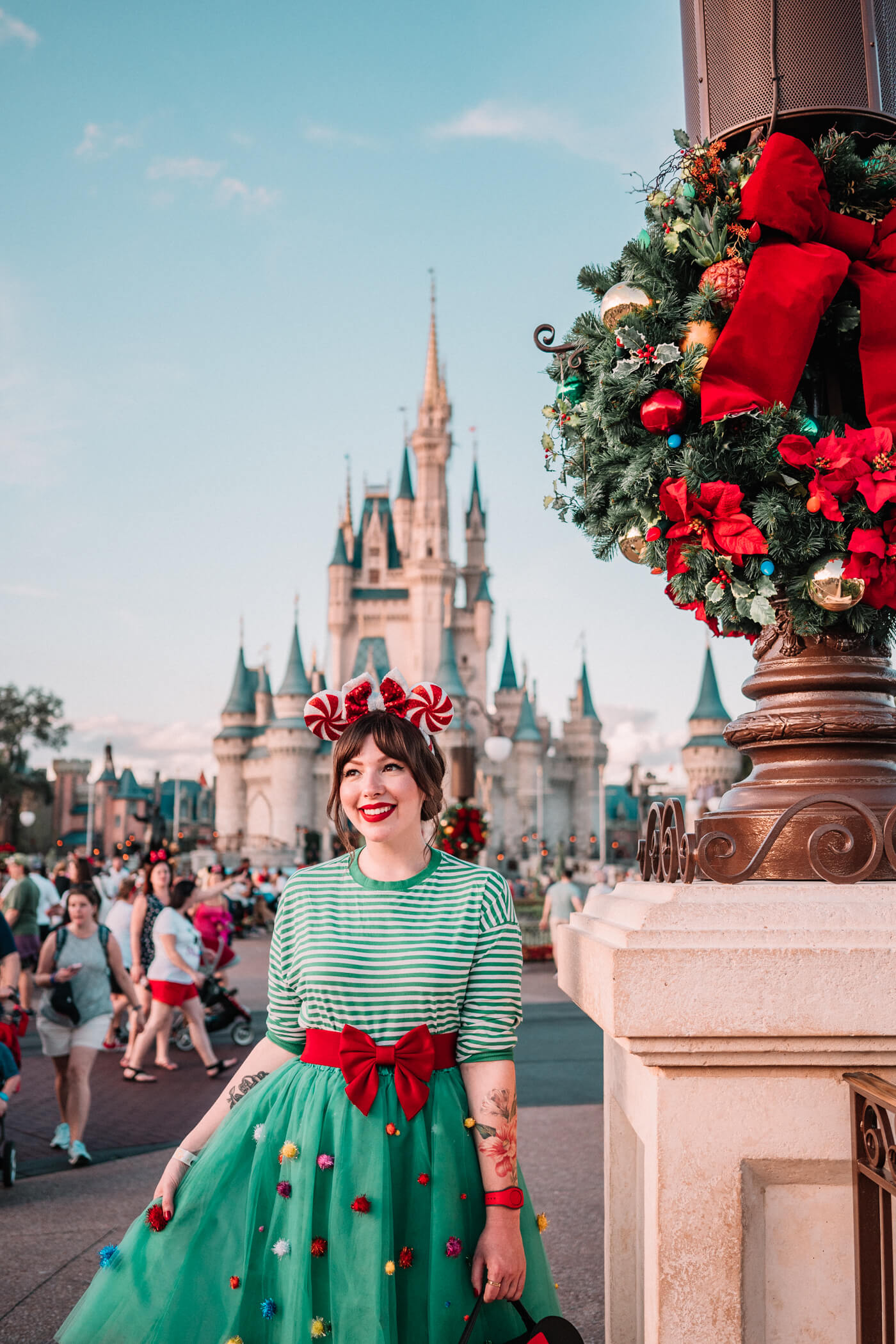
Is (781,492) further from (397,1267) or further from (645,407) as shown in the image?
(397,1267)

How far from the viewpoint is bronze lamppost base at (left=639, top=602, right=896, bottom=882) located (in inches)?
76.1

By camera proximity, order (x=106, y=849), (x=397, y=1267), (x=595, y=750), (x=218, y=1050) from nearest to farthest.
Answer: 1. (x=397, y=1267)
2. (x=218, y=1050)
3. (x=106, y=849)
4. (x=595, y=750)

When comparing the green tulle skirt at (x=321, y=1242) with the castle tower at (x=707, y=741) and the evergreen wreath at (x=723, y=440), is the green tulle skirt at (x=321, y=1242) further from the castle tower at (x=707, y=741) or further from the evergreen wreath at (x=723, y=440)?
the castle tower at (x=707, y=741)

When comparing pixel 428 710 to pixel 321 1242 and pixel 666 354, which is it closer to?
pixel 666 354

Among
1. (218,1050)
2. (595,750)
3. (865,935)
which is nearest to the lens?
(865,935)

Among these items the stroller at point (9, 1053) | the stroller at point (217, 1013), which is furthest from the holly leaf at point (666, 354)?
the stroller at point (217, 1013)

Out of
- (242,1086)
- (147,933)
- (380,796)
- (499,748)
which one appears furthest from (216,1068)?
(499,748)

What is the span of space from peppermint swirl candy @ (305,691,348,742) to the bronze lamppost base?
679mm

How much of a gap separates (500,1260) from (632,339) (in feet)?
5.53

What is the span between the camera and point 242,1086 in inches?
91.0

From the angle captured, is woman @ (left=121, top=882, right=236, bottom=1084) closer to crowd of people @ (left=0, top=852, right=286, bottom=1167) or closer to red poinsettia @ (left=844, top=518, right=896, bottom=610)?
crowd of people @ (left=0, top=852, right=286, bottom=1167)

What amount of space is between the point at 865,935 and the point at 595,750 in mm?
72938

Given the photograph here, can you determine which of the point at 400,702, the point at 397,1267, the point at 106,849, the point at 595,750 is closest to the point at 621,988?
the point at 397,1267

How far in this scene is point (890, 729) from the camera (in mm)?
2100
